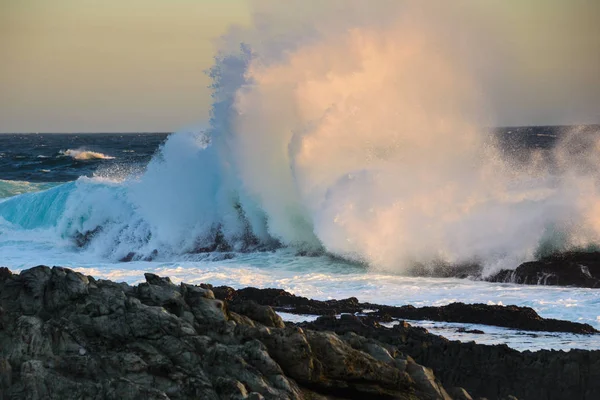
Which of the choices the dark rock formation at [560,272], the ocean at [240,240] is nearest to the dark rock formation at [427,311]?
the ocean at [240,240]

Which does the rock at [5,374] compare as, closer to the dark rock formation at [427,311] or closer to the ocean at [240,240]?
the dark rock formation at [427,311]

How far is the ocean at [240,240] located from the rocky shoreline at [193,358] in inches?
104

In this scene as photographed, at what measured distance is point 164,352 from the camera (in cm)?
822

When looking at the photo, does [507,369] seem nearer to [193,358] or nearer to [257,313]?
[257,313]

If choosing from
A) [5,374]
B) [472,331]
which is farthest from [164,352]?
[472,331]

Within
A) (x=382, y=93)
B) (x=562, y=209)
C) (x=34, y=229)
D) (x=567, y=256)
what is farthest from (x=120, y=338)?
(x=34, y=229)

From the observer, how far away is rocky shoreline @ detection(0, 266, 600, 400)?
7.85 meters

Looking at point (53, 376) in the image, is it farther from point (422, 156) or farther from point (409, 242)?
point (422, 156)

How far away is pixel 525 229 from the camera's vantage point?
2077cm

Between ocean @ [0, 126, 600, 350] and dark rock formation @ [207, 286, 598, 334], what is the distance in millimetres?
412

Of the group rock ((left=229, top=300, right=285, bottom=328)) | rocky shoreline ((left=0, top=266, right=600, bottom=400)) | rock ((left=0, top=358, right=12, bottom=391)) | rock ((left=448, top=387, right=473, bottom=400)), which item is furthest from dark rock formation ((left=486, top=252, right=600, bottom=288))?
rock ((left=0, top=358, right=12, bottom=391))

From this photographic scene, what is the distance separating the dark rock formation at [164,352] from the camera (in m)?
7.81

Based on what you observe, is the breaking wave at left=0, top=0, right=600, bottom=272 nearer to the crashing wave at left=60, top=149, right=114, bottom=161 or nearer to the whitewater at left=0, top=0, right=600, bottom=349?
the whitewater at left=0, top=0, right=600, bottom=349

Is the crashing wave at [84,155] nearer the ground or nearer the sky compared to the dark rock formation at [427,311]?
nearer the sky
